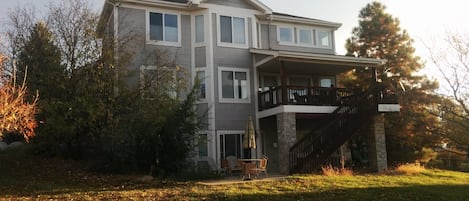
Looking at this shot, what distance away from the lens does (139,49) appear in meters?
21.6

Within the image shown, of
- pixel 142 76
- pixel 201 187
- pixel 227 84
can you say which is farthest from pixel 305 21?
pixel 201 187

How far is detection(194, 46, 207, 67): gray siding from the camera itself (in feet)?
74.7

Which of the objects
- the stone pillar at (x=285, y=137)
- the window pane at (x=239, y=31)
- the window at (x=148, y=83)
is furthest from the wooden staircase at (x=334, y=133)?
the window at (x=148, y=83)

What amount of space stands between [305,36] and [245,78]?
208 inches

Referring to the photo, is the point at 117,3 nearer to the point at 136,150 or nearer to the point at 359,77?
the point at 136,150

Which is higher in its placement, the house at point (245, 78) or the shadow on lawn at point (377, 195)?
A: the house at point (245, 78)

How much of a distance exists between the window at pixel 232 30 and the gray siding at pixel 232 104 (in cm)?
37

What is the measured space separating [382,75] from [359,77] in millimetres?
1428

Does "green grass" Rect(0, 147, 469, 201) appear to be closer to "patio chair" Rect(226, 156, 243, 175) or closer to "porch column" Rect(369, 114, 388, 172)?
"porch column" Rect(369, 114, 388, 172)

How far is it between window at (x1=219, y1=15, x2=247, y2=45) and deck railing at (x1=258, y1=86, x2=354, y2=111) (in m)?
3.14

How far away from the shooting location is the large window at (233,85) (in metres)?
22.9

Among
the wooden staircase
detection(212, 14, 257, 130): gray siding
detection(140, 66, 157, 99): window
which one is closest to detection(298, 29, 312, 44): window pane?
detection(212, 14, 257, 130): gray siding

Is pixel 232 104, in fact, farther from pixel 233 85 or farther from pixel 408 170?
pixel 408 170

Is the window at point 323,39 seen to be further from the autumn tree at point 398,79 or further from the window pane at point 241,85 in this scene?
the window pane at point 241,85
